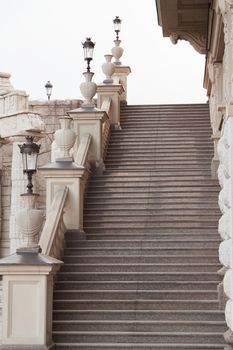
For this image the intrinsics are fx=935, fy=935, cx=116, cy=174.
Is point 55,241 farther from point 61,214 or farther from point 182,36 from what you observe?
point 182,36

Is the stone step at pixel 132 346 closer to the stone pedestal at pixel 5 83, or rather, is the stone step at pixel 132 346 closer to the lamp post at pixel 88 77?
the lamp post at pixel 88 77

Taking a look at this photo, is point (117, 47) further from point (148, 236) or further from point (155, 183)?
point (148, 236)

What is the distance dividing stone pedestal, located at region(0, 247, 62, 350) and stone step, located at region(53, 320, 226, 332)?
756 millimetres

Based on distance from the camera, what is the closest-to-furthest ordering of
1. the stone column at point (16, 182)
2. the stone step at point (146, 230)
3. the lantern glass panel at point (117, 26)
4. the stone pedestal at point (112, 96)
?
1. the stone step at point (146, 230)
2. the stone pedestal at point (112, 96)
3. the lantern glass panel at point (117, 26)
4. the stone column at point (16, 182)

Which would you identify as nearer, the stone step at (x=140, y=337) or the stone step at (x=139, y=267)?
the stone step at (x=140, y=337)

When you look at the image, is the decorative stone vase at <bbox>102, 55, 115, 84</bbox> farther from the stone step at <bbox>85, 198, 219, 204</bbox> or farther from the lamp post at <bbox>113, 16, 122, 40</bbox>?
the stone step at <bbox>85, 198, 219, 204</bbox>

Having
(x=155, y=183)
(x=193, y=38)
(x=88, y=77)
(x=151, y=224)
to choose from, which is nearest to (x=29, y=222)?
(x=151, y=224)

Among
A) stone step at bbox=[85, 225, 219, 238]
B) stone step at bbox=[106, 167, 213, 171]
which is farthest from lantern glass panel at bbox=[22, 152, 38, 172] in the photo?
stone step at bbox=[106, 167, 213, 171]

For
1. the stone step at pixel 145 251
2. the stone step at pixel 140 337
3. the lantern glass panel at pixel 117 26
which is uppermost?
the lantern glass panel at pixel 117 26

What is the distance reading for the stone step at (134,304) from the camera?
47.2 ft

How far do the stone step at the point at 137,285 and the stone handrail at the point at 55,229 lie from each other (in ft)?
1.95

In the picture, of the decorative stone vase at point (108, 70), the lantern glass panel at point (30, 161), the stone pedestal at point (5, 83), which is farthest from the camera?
the stone pedestal at point (5, 83)

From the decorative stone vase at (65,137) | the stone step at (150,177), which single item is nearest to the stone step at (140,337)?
the decorative stone vase at (65,137)

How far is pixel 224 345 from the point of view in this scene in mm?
13227
